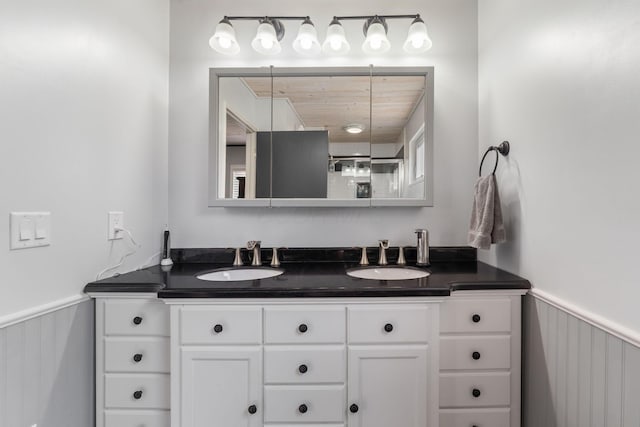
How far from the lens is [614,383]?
766 millimetres

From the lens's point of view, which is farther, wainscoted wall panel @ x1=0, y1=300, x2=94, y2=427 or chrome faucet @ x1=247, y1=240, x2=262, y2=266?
chrome faucet @ x1=247, y1=240, x2=262, y2=266

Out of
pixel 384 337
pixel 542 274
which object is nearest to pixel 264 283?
pixel 384 337

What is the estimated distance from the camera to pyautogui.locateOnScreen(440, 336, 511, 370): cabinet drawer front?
1118mm

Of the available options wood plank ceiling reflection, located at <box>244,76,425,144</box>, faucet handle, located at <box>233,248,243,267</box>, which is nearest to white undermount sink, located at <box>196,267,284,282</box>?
faucet handle, located at <box>233,248,243,267</box>

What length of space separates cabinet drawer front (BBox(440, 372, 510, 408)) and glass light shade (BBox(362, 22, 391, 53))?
159 cm

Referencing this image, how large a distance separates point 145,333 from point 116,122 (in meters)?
0.91

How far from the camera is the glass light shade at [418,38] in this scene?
4.66 feet

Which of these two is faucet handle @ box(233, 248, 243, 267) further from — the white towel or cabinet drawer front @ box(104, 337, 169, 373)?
the white towel

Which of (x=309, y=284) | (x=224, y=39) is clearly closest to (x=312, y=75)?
(x=224, y=39)

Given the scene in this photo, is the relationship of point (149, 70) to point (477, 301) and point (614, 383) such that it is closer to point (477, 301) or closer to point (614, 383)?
point (477, 301)

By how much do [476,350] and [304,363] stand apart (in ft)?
2.29

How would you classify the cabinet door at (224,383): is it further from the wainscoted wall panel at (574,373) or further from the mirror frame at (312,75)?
the wainscoted wall panel at (574,373)

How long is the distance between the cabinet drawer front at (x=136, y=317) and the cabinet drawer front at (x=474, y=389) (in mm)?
1158

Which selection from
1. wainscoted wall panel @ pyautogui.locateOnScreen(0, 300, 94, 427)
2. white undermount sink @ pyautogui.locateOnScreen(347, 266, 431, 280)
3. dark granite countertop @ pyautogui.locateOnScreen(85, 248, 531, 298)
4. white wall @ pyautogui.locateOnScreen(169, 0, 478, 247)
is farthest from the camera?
white wall @ pyautogui.locateOnScreen(169, 0, 478, 247)
